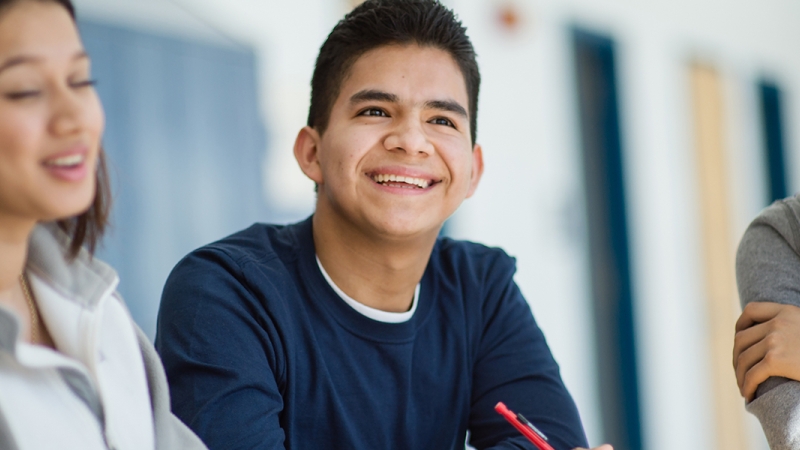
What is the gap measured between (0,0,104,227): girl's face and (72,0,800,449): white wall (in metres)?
1.75

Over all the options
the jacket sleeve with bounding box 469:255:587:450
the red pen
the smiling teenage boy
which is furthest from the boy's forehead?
the red pen

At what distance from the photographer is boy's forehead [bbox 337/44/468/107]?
1.47 meters

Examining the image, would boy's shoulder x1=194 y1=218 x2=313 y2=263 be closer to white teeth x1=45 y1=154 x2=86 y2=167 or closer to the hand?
white teeth x1=45 y1=154 x2=86 y2=167

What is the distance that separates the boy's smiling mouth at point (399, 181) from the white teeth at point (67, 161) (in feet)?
2.26

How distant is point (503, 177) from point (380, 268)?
2.49 meters

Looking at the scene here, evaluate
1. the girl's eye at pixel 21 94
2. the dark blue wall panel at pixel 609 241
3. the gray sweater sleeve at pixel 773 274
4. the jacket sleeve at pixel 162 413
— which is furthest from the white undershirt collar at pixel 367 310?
the dark blue wall panel at pixel 609 241

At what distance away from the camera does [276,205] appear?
296 centimetres

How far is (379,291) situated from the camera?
1.48m

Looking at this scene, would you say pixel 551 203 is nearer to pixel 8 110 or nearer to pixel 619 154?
pixel 619 154

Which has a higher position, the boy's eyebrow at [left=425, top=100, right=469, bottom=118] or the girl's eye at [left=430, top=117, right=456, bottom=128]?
the boy's eyebrow at [left=425, top=100, right=469, bottom=118]

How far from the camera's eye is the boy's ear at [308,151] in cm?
159

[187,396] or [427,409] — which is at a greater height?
[187,396]

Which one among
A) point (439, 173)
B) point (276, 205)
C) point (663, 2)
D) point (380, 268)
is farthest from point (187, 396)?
point (663, 2)

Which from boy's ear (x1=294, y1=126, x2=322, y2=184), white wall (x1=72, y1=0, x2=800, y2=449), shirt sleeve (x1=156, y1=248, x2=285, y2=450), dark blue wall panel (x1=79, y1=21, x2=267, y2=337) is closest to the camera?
shirt sleeve (x1=156, y1=248, x2=285, y2=450)
